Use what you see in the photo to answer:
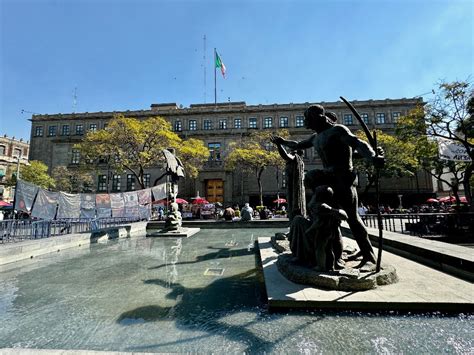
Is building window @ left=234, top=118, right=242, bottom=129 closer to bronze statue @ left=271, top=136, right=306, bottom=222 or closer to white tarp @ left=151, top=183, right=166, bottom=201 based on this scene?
white tarp @ left=151, top=183, right=166, bottom=201

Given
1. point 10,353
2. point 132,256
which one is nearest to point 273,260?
point 132,256

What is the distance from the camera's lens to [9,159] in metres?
49.3

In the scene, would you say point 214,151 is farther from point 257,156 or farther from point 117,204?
point 117,204

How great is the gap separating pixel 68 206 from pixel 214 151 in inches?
1126

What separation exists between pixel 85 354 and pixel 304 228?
121 inches

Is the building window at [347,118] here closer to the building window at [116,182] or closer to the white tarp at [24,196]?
the building window at [116,182]

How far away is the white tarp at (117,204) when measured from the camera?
1306 cm

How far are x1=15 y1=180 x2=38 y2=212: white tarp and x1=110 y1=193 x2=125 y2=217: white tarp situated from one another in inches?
172

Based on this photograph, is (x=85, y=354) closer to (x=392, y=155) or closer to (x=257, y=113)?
(x=392, y=155)

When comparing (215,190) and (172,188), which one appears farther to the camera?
(215,190)

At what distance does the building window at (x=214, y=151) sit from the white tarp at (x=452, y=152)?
94.9ft

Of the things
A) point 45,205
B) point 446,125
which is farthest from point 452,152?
point 45,205

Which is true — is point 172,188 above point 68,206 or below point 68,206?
above

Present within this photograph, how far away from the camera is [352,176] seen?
3854mm
